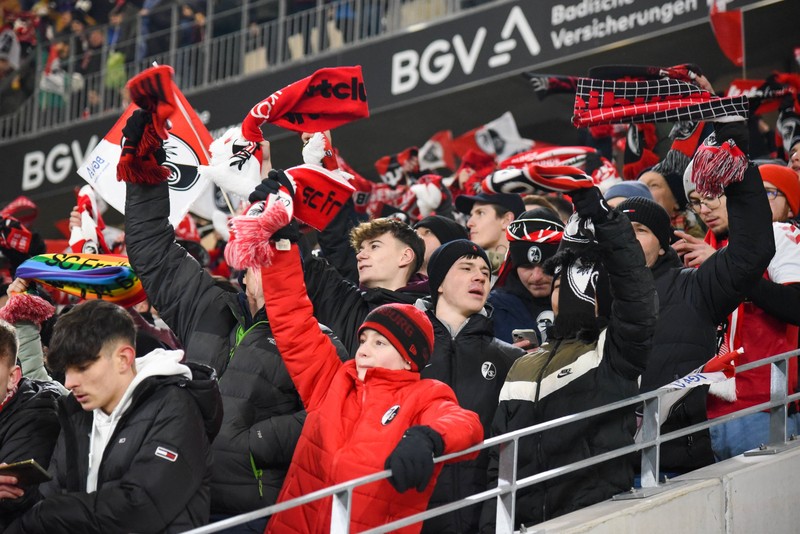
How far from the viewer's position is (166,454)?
3.30 meters

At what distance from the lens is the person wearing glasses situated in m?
4.60

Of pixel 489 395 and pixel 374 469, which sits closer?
pixel 374 469

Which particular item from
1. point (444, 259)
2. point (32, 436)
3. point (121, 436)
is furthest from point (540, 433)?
point (32, 436)

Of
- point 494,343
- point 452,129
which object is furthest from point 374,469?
point 452,129

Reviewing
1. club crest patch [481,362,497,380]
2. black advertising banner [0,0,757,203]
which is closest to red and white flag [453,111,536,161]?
black advertising banner [0,0,757,203]

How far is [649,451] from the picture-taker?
4.28 metres

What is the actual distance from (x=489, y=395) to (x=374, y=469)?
2.66 feet

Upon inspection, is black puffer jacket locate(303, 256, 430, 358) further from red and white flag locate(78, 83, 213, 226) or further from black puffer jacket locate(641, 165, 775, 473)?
black puffer jacket locate(641, 165, 775, 473)

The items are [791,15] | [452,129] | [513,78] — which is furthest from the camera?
[452,129]

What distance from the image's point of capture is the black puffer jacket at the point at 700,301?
4.27 meters

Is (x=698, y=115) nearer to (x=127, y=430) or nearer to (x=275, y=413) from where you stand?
(x=275, y=413)

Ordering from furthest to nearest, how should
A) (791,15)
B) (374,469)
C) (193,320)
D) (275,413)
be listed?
(791,15) → (193,320) → (275,413) → (374,469)

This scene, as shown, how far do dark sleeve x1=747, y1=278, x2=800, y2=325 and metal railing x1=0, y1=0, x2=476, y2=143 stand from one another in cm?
757

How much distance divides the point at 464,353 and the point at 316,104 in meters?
1.04
